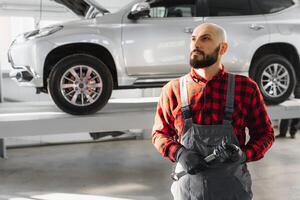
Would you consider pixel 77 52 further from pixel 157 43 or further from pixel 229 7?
pixel 229 7

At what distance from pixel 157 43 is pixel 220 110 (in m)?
2.27

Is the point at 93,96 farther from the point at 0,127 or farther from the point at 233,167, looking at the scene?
the point at 233,167

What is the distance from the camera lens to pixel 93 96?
3.64 m

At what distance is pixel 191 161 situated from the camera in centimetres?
157

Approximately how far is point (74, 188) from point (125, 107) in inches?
48.5

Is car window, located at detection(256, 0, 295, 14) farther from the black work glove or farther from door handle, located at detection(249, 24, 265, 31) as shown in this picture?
the black work glove

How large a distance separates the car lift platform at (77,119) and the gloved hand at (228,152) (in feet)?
6.89

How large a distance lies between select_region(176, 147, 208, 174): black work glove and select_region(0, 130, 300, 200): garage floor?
2676 millimetres

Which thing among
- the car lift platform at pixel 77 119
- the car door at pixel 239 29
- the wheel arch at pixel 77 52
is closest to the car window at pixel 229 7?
the car door at pixel 239 29

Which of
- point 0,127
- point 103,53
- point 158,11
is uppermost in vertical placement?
point 158,11

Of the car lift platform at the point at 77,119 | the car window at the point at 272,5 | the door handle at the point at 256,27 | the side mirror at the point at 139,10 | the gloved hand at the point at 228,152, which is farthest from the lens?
the car window at the point at 272,5

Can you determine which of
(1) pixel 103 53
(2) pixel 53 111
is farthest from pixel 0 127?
(1) pixel 103 53

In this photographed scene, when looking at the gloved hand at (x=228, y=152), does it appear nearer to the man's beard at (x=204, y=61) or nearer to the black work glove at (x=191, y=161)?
the black work glove at (x=191, y=161)

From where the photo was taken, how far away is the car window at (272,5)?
420 cm
